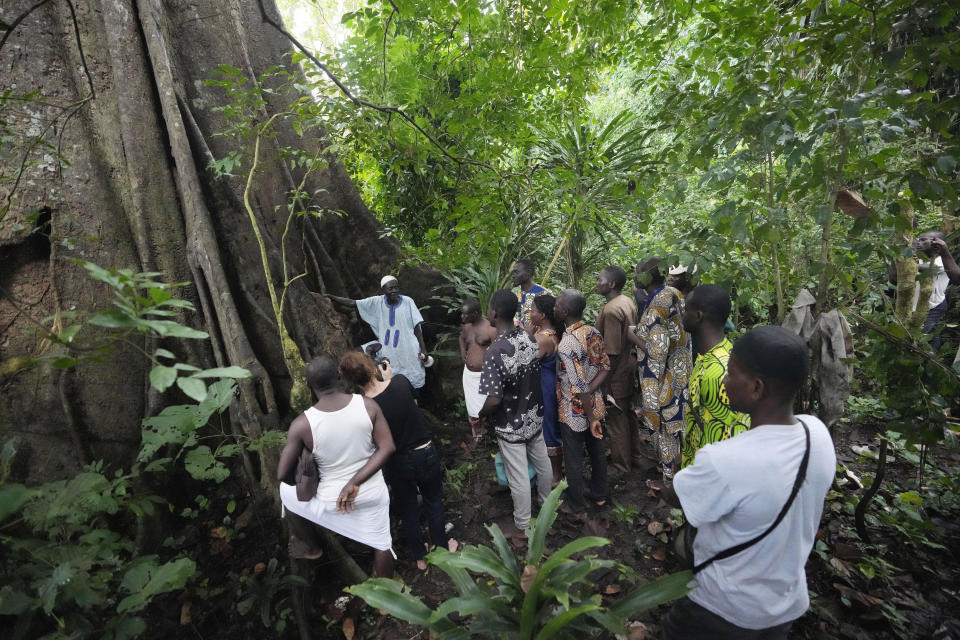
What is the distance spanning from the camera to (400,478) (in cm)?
304

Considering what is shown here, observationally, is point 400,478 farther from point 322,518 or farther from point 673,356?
point 673,356

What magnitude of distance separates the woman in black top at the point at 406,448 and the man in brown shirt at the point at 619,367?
1.90m

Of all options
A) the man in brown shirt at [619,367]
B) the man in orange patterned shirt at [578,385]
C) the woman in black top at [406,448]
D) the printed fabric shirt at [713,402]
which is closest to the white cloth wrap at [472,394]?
the man in orange patterned shirt at [578,385]

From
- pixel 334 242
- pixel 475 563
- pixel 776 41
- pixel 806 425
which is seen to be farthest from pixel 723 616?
pixel 334 242

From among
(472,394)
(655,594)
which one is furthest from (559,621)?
(472,394)

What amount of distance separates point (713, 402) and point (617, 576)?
1537mm

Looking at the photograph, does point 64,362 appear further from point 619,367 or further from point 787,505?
point 619,367

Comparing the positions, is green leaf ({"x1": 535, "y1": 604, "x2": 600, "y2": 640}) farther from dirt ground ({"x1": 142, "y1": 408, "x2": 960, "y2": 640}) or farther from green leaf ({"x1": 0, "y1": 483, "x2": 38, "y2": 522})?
green leaf ({"x1": 0, "y1": 483, "x2": 38, "y2": 522})

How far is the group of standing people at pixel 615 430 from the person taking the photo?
154cm

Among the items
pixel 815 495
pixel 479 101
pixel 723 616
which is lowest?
pixel 723 616

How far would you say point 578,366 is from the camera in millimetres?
3344

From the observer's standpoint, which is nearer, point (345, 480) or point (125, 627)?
point (125, 627)

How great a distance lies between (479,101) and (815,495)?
3.87 m

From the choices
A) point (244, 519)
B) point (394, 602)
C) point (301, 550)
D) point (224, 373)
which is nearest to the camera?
point (224, 373)
